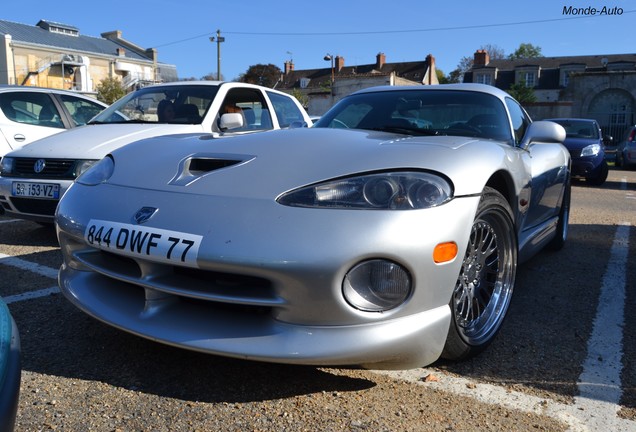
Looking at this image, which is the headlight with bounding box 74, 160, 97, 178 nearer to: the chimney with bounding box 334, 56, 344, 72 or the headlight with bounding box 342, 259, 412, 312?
the headlight with bounding box 342, 259, 412, 312

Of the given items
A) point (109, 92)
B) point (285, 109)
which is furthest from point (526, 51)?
point (285, 109)

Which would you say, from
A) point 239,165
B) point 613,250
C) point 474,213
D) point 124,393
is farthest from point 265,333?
point 613,250

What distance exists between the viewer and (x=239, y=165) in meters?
2.40

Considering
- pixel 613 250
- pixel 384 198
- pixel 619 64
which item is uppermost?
pixel 619 64

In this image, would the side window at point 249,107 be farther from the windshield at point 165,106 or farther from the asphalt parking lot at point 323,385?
the asphalt parking lot at point 323,385

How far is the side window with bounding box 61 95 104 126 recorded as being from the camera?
696 cm

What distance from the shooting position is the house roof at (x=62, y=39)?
50.2m

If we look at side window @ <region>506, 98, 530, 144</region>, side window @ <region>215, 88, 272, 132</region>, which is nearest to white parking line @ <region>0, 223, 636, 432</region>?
side window @ <region>506, 98, 530, 144</region>

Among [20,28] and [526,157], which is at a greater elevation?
[20,28]

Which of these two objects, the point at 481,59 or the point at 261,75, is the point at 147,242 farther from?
the point at 261,75

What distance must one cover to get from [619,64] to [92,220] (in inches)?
2332

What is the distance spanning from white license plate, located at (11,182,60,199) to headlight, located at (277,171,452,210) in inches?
127

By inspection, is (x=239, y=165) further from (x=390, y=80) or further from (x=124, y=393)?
(x=390, y=80)

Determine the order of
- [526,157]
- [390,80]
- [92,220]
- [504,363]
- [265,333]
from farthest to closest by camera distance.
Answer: [390,80] < [526,157] < [504,363] < [92,220] < [265,333]
